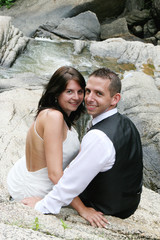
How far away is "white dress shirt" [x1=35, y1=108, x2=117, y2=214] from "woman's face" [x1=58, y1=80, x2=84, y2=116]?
433 millimetres

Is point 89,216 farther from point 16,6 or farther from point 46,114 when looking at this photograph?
point 16,6

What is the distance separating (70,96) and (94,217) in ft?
3.40

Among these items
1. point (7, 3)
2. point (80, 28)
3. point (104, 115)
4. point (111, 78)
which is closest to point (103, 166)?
point (104, 115)

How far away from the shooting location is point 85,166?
5.56ft

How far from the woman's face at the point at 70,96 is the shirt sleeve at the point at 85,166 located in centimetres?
59

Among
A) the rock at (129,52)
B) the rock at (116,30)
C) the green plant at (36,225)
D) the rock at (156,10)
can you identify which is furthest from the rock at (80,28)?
the green plant at (36,225)

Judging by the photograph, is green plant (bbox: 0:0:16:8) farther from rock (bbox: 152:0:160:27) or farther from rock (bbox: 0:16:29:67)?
rock (bbox: 152:0:160:27)

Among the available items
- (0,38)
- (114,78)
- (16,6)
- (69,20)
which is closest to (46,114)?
(114,78)

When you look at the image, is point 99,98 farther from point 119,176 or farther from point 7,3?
point 7,3

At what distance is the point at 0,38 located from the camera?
9.70 meters

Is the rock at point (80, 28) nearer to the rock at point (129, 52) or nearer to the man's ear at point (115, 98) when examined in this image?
the rock at point (129, 52)

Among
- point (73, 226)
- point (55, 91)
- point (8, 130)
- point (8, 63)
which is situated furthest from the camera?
point (8, 63)

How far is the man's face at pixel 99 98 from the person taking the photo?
1897mm

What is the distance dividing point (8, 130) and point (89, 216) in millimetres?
2264
